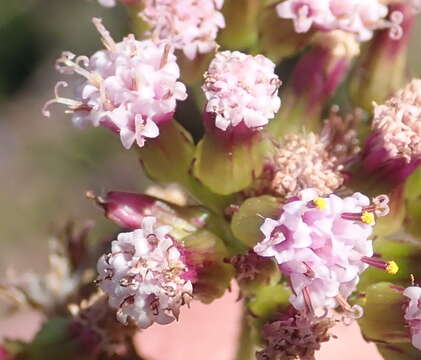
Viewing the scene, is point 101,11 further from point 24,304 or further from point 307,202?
point 307,202

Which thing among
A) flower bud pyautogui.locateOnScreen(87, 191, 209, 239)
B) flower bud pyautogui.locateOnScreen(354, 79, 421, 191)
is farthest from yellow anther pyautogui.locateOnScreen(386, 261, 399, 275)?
flower bud pyautogui.locateOnScreen(87, 191, 209, 239)

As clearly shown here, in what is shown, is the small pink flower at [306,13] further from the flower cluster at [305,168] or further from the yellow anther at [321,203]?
the yellow anther at [321,203]

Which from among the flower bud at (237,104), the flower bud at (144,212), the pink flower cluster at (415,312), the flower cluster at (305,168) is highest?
the flower bud at (237,104)

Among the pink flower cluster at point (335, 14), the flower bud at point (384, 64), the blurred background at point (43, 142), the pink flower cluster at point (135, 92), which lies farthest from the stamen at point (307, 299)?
the blurred background at point (43, 142)

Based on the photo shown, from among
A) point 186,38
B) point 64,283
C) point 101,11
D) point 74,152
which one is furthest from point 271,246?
point 101,11

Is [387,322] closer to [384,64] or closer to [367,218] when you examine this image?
[367,218]

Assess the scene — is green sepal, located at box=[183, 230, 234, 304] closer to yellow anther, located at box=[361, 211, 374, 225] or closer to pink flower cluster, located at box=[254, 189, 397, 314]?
pink flower cluster, located at box=[254, 189, 397, 314]
